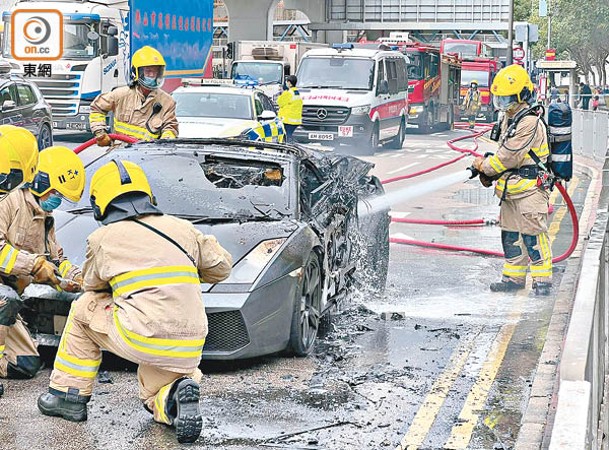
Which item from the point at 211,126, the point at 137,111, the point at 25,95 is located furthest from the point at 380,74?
the point at 137,111

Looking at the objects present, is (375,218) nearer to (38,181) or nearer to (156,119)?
(156,119)

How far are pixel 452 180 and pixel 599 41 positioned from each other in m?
50.4

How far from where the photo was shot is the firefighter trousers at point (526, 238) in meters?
9.91

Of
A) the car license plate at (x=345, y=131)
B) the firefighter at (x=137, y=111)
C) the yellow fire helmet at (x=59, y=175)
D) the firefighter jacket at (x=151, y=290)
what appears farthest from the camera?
the car license plate at (x=345, y=131)

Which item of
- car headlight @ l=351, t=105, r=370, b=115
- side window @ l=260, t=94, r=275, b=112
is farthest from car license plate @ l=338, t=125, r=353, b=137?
side window @ l=260, t=94, r=275, b=112

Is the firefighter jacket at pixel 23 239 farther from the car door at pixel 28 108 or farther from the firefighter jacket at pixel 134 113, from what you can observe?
the car door at pixel 28 108

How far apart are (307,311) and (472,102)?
127 feet

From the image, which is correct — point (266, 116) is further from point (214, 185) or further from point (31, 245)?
point (31, 245)

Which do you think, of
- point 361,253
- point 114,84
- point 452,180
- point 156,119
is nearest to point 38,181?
point 361,253

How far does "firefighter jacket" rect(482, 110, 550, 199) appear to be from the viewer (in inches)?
385

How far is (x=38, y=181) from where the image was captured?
21.2 ft

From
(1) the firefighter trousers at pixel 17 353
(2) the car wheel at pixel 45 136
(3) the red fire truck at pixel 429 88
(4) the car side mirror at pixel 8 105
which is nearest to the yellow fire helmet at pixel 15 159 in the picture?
(1) the firefighter trousers at pixel 17 353

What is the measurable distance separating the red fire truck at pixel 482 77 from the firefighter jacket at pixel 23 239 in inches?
1565

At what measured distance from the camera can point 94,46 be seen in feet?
83.8
